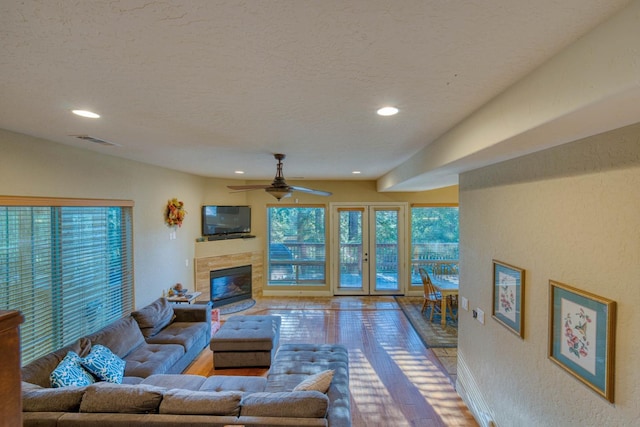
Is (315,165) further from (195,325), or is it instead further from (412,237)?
(412,237)

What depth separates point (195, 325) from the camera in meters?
4.24

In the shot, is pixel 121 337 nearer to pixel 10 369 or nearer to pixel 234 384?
pixel 234 384

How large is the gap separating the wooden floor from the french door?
59cm

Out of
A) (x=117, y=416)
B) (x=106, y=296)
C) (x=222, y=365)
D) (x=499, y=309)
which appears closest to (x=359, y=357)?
(x=222, y=365)

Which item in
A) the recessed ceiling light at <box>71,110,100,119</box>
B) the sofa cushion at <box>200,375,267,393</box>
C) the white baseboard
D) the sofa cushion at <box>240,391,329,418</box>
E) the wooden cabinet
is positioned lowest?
the white baseboard

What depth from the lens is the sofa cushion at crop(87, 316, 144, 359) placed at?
3172mm

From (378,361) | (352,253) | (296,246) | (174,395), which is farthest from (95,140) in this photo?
(352,253)

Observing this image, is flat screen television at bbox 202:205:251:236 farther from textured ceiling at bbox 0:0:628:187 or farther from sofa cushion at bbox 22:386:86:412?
sofa cushion at bbox 22:386:86:412

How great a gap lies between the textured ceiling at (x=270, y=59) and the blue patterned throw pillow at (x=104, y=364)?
2.08m

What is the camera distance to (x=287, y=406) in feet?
6.73

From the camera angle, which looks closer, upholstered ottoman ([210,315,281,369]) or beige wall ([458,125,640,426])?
beige wall ([458,125,640,426])

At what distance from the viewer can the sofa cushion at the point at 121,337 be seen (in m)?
3.17

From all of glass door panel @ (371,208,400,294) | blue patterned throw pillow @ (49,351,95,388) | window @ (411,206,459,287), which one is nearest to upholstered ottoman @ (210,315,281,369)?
blue patterned throw pillow @ (49,351,95,388)

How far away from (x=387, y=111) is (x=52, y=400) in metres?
3.03
